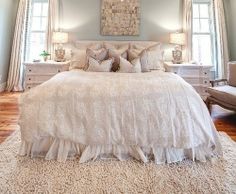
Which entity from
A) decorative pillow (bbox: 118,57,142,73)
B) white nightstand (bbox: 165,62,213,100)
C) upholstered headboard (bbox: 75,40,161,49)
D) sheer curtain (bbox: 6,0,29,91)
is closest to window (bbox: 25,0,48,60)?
sheer curtain (bbox: 6,0,29,91)

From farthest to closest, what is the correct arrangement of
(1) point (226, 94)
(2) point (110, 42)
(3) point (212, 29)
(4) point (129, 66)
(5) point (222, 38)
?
(3) point (212, 29)
(5) point (222, 38)
(2) point (110, 42)
(4) point (129, 66)
(1) point (226, 94)

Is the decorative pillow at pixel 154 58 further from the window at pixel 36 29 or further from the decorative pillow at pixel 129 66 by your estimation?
the window at pixel 36 29

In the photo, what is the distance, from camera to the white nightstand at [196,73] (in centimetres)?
450

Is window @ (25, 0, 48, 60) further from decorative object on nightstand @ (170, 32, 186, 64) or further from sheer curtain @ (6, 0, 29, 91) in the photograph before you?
decorative object on nightstand @ (170, 32, 186, 64)

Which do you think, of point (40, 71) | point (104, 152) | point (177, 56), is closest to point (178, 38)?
point (177, 56)

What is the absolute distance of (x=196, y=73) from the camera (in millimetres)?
4555

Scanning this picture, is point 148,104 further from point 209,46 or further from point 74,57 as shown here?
point 209,46

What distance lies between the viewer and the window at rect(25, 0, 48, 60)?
17.7ft

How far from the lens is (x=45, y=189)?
5.70 ft

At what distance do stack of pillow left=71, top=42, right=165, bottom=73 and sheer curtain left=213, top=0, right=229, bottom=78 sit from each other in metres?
1.61

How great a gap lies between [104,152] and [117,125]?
0.33m

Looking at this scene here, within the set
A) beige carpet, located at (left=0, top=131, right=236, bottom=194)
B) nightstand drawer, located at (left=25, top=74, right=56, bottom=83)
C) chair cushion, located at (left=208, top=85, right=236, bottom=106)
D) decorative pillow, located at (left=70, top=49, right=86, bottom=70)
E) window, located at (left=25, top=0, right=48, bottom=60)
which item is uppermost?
window, located at (left=25, top=0, right=48, bottom=60)

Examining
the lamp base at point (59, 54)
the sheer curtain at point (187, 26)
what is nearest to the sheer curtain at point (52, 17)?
the lamp base at point (59, 54)

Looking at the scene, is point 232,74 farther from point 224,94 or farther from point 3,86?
point 3,86
